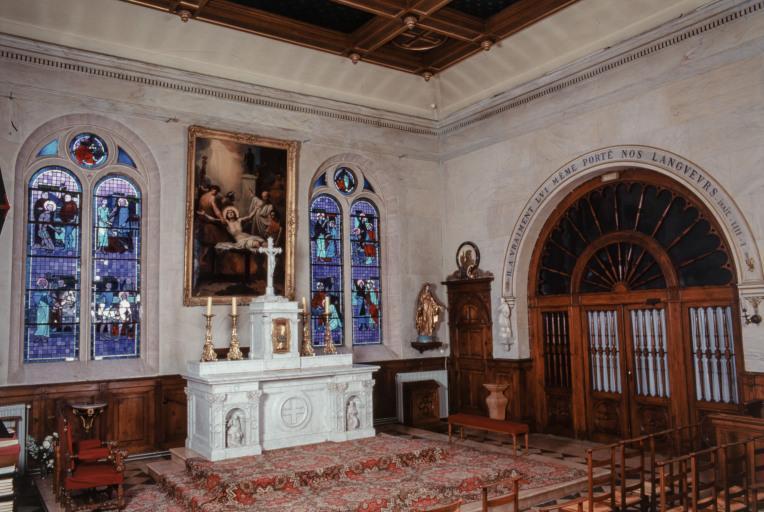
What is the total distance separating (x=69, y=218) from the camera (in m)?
9.82

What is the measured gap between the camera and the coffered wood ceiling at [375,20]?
959cm

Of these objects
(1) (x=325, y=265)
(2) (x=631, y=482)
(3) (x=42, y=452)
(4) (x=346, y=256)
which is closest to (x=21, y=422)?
(3) (x=42, y=452)

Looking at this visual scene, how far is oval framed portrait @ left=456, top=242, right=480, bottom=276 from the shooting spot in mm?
12289

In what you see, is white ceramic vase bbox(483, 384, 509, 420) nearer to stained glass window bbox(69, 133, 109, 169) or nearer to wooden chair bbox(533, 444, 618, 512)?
wooden chair bbox(533, 444, 618, 512)

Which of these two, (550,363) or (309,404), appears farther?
(550,363)

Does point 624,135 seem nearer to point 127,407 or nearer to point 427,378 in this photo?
point 427,378

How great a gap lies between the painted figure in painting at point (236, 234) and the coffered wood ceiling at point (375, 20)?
303 cm

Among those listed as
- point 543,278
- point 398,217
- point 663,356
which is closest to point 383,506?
point 663,356

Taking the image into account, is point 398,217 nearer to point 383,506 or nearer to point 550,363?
point 550,363

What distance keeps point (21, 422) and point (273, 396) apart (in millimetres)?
3397

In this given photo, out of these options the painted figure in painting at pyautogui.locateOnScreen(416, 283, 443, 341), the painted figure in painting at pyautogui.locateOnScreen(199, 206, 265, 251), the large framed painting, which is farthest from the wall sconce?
the painted figure in painting at pyautogui.locateOnScreen(199, 206, 265, 251)

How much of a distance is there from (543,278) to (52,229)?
26.4ft

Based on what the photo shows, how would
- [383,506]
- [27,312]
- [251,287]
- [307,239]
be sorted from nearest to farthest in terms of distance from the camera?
[383,506] < [27,312] < [251,287] < [307,239]

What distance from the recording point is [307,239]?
38.7 ft
